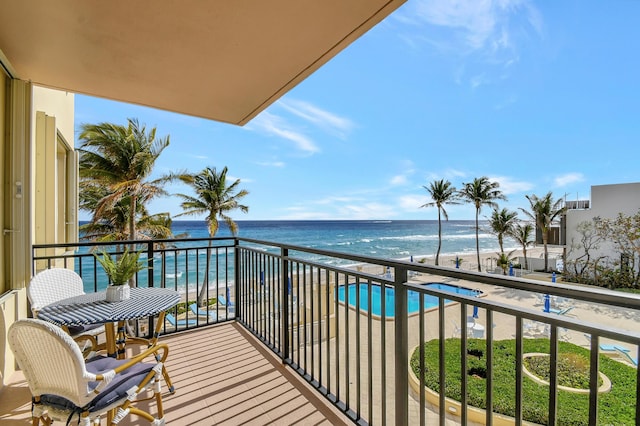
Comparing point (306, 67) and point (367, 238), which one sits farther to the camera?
point (367, 238)

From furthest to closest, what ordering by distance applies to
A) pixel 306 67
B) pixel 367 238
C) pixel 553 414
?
1. pixel 367 238
2. pixel 306 67
3. pixel 553 414

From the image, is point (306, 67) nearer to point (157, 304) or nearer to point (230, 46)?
point (230, 46)

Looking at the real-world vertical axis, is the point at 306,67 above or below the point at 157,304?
above

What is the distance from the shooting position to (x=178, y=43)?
192cm

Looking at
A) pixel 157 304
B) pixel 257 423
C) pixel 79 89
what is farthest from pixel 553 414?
pixel 79 89

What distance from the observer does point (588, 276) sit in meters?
15.1

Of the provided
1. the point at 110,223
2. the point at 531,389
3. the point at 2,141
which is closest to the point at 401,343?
the point at 2,141

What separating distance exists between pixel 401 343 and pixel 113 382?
1.44 metres

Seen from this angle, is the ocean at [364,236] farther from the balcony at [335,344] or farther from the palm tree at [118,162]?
the balcony at [335,344]

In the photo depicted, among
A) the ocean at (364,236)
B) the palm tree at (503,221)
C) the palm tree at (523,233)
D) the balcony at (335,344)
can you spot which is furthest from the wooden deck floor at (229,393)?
the ocean at (364,236)

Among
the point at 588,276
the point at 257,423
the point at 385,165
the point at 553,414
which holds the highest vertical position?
the point at 385,165

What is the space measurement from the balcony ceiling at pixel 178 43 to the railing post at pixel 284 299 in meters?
1.46

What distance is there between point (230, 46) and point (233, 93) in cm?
77

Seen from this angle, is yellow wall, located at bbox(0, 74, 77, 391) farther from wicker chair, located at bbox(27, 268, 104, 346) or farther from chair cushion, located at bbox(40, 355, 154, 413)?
chair cushion, located at bbox(40, 355, 154, 413)
